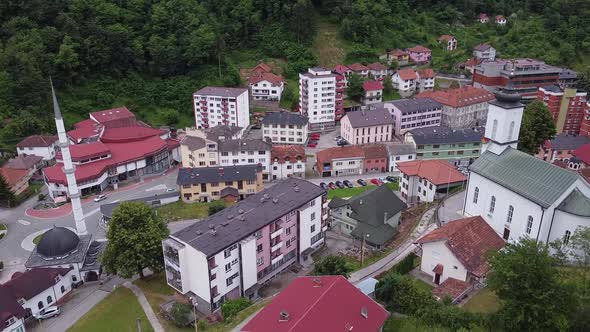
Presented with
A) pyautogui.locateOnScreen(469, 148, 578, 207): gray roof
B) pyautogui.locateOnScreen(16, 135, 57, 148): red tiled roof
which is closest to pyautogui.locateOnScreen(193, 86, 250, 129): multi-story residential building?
pyautogui.locateOnScreen(16, 135, 57, 148): red tiled roof

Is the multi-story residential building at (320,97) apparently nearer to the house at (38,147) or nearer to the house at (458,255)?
the house at (38,147)

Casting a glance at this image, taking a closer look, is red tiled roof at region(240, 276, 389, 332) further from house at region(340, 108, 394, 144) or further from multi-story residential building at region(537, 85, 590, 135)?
multi-story residential building at region(537, 85, 590, 135)

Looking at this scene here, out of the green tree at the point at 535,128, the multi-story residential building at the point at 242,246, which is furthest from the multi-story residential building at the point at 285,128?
the green tree at the point at 535,128

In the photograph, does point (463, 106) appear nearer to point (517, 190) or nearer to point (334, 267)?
point (517, 190)

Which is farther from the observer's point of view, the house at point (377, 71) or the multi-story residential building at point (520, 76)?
the house at point (377, 71)

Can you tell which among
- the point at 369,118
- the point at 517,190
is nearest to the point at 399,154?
the point at 369,118
